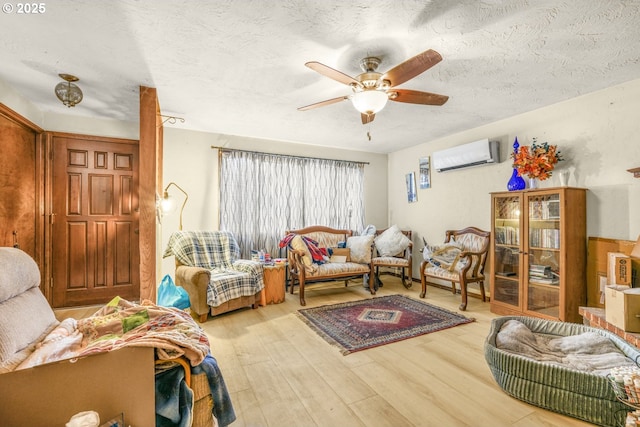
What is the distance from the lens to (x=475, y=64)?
2.40 m

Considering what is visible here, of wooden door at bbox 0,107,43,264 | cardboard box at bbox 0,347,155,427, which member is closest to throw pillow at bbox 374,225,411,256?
cardboard box at bbox 0,347,155,427

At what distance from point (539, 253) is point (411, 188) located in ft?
7.94

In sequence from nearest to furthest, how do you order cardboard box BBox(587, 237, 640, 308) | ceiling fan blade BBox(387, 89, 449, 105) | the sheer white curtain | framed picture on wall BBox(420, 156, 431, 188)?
ceiling fan blade BBox(387, 89, 449, 105) < cardboard box BBox(587, 237, 640, 308) < the sheer white curtain < framed picture on wall BBox(420, 156, 431, 188)

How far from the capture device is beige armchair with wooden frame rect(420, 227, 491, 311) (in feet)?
12.0

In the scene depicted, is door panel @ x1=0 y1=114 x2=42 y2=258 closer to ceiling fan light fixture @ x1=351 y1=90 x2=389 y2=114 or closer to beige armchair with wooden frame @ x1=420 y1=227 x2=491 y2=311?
ceiling fan light fixture @ x1=351 y1=90 x2=389 y2=114

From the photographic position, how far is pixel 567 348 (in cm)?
208

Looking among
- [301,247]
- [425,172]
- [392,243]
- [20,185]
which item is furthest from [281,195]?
[20,185]

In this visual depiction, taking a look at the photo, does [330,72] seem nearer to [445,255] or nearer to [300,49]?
[300,49]

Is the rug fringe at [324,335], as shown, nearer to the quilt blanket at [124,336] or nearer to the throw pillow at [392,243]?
the quilt blanket at [124,336]

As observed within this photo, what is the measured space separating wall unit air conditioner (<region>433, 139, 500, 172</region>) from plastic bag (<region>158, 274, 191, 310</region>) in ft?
13.5

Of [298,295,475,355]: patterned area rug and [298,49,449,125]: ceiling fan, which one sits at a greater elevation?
[298,49,449,125]: ceiling fan

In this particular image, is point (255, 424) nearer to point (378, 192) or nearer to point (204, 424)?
point (204, 424)

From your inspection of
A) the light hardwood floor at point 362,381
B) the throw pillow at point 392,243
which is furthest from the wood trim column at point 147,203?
the throw pillow at point 392,243

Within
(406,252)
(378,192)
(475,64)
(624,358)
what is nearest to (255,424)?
(624,358)
